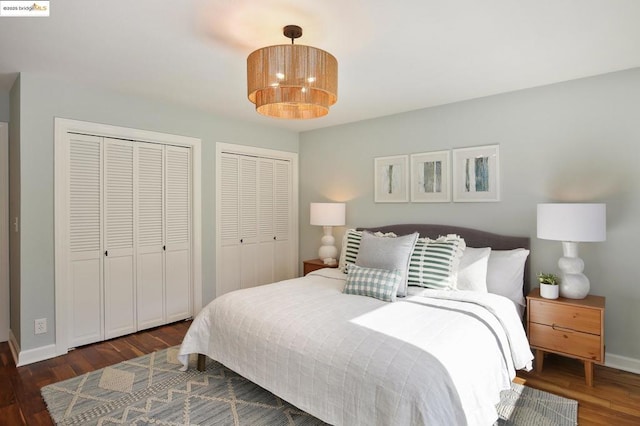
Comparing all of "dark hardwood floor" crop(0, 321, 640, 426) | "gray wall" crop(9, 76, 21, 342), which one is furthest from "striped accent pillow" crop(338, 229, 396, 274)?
"gray wall" crop(9, 76, 21, 342)

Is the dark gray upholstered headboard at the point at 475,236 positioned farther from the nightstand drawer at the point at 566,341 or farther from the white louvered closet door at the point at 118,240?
the white louvered closet door at the point at 118,240

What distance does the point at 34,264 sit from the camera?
2984 mm

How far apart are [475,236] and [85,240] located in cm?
367

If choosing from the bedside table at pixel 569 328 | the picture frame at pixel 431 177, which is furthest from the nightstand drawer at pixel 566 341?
the picture frame at pixel 431 177

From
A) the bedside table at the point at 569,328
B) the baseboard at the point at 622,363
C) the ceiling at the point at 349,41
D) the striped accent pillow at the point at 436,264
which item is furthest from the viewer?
the striped accent pillow at the point at 436,264

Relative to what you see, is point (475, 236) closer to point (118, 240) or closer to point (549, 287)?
point (549, 287)

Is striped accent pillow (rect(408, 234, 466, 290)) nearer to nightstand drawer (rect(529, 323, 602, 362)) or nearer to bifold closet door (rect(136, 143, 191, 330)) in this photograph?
nightstand drawer (rect(529, 323, 602, 362))

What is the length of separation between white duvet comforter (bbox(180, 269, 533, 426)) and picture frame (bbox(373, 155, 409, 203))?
1.56 m

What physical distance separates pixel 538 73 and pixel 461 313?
2044 mm

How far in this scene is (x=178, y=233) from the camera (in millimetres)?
3945

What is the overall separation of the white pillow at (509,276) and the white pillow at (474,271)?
78 mm

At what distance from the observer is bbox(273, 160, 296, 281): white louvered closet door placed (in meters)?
4.92

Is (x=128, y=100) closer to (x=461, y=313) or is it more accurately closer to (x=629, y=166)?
(x=461, y=313)

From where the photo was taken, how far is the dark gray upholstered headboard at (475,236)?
322 cm
